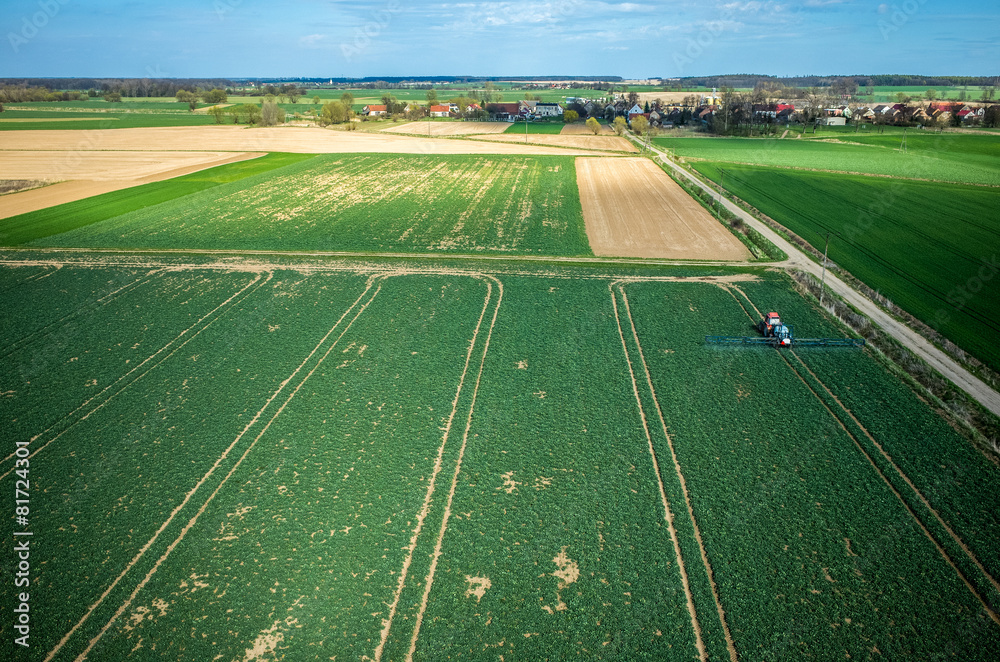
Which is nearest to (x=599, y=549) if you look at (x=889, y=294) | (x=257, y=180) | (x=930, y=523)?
(x=930, y=523)

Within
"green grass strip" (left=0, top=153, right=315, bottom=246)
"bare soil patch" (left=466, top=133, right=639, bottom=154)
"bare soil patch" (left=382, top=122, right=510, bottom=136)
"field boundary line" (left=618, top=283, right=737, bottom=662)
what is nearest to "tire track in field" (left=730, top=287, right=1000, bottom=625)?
"field boundary line" (left=618, top=283, right=737, bottom=662)

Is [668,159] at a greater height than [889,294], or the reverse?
[668,159]

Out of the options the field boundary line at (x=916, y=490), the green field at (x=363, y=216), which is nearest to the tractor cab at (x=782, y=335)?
the field boundary line at (x=916, y=490)

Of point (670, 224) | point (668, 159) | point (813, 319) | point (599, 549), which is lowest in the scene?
point (599, 549)

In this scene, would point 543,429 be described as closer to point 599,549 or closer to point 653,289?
point 599,549

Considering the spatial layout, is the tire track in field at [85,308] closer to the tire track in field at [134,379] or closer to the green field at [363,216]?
the tire track in field at [134,379]
